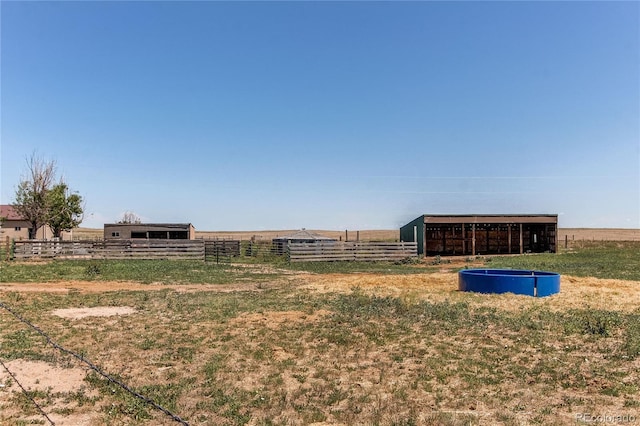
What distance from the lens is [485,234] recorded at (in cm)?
4409

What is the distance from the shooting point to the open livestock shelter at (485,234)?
131ft

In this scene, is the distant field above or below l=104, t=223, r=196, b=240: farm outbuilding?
below

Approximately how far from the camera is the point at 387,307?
12.9 meters

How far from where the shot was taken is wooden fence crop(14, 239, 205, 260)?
32.3 metres

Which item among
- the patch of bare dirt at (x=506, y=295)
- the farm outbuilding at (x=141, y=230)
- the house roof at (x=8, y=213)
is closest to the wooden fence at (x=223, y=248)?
the farm outbuilding at (x=141, y=230)

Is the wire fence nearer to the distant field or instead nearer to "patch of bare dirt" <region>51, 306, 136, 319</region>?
"patch of bare dirt" <region>51, 306, 136, 319</region>

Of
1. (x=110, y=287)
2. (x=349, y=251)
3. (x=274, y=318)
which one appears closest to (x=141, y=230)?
(x=349, y=251)

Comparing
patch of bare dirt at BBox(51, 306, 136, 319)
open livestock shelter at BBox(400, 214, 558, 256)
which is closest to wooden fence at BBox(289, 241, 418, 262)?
open livestock shelter at BBox(400, 214, 558, 256)

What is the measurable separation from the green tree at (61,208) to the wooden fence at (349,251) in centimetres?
2714

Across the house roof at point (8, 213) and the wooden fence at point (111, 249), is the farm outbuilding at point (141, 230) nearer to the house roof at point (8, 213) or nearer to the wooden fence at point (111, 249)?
the wooden fence at point (111, 249)

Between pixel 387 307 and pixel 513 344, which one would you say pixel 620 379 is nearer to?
pixel 513 344

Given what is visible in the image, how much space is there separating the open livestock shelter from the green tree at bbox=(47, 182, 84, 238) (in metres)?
35.0

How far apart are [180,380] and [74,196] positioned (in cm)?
5083

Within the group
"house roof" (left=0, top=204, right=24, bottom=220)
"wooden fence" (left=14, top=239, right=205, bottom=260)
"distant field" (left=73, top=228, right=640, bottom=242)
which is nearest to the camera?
"wooden fence" (left=14, top=239, right=205, bottom=260)
